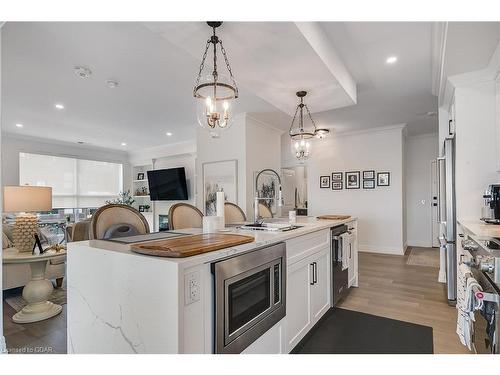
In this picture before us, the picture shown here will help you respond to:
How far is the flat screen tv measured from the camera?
7.41m

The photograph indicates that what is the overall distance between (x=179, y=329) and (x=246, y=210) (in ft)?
11.9

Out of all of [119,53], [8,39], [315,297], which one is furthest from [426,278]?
[8,39]

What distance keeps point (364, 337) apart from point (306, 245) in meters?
0.97

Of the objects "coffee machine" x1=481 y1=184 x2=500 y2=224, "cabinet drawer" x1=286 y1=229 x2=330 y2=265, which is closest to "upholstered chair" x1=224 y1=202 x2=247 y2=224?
"cabinet drawer" x1=286 y1=229 x2=330 y2=265

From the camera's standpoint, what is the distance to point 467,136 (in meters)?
2.87

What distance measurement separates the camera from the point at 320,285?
101 inches

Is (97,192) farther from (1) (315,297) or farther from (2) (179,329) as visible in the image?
(2) (179,329)

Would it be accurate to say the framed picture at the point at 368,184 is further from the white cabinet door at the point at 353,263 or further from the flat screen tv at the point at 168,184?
the flat screen tv at the point at 168,184

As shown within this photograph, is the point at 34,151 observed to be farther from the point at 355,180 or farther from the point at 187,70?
the point at 355,180

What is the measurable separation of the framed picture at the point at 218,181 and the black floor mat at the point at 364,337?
8.68ft

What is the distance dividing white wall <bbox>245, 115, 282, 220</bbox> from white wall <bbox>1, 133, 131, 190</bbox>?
16.5 ft

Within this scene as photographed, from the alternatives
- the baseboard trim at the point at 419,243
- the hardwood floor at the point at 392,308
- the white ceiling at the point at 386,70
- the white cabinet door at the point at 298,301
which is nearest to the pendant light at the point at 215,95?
the white ceiling at the point at 386,70

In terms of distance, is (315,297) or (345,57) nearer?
(315,297)
